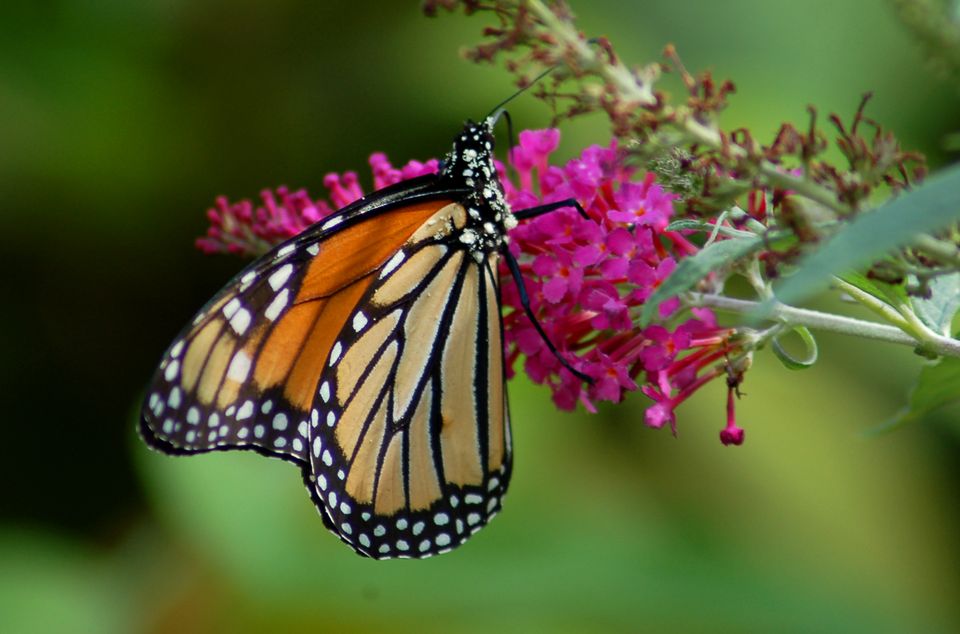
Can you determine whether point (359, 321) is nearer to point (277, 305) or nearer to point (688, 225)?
point (277, 305)

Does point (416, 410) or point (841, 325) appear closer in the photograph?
point (841, 325)

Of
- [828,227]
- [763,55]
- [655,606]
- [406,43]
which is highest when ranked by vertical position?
[406,43]

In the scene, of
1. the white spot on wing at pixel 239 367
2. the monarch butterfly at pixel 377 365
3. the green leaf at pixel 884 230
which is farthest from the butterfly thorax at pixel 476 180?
the green leaf at pixel 884 230

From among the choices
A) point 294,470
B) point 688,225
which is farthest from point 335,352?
point 294,470

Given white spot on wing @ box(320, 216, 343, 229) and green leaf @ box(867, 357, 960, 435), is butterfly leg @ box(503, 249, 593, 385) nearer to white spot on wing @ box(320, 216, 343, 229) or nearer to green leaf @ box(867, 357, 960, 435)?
white spot on wing @ box(320, 216, 343, 229)

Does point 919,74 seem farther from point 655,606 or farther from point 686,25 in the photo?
point 655,606

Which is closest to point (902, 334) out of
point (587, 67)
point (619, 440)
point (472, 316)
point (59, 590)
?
point (587, 67)

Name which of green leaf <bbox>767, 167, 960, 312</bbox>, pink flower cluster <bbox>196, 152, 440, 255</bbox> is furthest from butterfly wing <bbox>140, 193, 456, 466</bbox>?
green leaf <bbox>767, 167, 960, 312</bbox>
